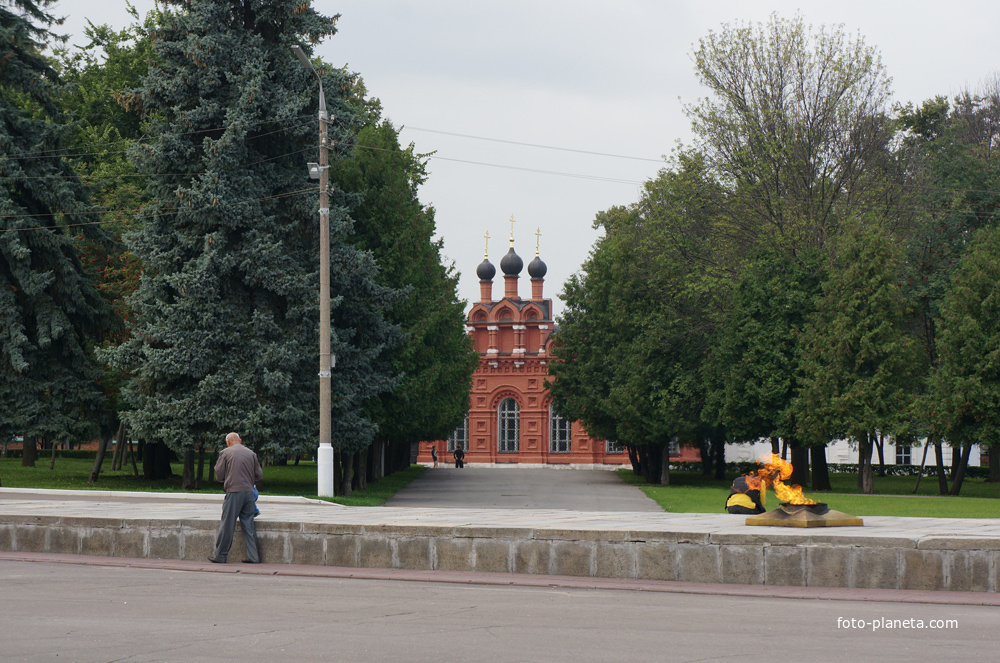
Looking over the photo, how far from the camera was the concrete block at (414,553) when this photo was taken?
43.7 ft

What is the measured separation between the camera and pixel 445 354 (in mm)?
36031

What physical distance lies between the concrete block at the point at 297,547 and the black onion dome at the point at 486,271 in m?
61.0

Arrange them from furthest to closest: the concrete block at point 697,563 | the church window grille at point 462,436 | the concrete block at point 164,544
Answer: the church window grille at point 462,436, the concrete block at point 164,544, the concrete block at point 697,563

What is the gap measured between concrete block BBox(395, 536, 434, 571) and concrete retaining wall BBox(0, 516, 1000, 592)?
1 centimetres

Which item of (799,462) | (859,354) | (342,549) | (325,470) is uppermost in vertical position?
(859,354)

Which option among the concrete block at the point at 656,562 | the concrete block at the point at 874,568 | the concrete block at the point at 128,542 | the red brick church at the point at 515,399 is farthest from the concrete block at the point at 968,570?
the red brick church at the point at 515,399

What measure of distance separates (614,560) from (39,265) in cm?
2236

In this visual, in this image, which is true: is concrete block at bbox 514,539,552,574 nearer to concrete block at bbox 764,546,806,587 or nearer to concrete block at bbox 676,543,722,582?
concrete block at bbox 676,543,722,582

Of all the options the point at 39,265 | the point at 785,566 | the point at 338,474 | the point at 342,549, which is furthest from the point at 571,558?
the point at 338,474

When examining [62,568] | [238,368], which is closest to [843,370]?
[238,368]

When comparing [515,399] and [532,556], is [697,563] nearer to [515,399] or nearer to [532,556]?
[532,556]

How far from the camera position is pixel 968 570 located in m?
11.3

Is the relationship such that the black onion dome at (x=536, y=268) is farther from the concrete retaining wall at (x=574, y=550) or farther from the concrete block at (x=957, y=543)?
the concrete block at (x=957, y=543)

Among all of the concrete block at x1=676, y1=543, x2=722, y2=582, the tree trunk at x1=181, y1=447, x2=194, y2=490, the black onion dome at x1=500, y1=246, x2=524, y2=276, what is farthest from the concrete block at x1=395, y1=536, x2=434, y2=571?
the black onion dome at x1=500, y1=246, x2=524, y2=276
